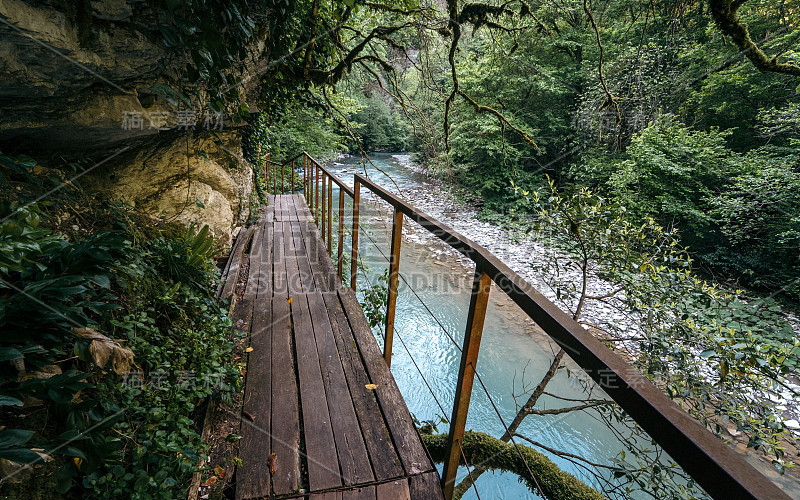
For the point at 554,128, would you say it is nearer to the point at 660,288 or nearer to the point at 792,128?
the point at 792,128

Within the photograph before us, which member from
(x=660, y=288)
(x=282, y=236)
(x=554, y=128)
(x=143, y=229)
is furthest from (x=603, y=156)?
(x=143, y=229)

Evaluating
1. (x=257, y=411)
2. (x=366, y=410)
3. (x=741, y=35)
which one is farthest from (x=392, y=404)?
(x=741, y=35)

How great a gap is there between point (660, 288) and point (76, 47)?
3.83 metres

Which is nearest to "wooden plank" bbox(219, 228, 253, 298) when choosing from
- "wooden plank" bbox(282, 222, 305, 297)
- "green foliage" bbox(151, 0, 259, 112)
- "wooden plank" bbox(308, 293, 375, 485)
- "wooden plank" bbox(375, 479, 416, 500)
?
"wooden plank" bbox(282, 222, 305, 297)

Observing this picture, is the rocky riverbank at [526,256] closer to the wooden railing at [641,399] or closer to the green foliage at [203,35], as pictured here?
the wooden railing at [641,399]

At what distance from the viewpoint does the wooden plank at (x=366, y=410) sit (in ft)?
4.95

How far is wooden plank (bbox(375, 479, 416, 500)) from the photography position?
4.55 ft

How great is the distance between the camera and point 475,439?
2.86 meters

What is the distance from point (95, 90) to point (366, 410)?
2186mm

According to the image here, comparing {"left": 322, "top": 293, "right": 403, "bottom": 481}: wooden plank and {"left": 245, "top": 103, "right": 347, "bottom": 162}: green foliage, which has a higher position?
{"left": 245, "top": 103, "right": 347, "bottom": 162}: green foliage

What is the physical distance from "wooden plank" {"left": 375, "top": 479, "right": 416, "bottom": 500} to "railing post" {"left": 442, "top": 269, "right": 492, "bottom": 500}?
0.15 metres

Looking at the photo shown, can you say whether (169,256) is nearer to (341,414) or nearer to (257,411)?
(257,411)

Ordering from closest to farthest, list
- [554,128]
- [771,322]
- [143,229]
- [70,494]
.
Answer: [70,494] < [143,229] < [771,322] < [554,128]

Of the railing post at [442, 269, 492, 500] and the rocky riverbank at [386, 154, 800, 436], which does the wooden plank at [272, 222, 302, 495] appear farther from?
the rocky riverbank at [386, 154, 800, 436]
